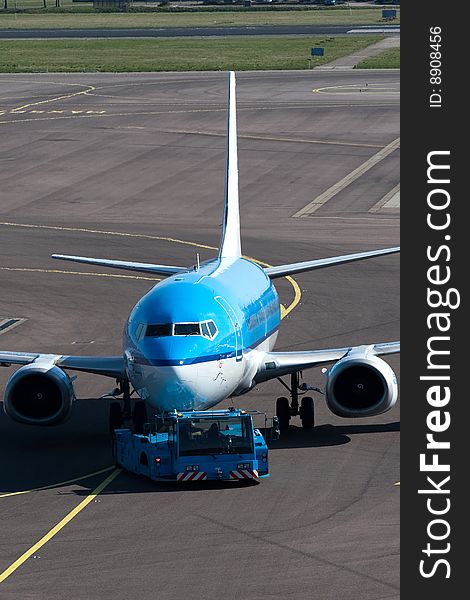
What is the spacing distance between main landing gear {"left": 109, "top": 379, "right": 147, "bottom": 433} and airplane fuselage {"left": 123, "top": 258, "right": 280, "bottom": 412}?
3.91ft

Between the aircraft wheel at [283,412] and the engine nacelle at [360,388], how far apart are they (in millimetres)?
2727

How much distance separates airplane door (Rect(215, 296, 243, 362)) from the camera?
38.5 m

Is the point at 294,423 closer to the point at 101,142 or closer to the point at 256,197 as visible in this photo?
the point at 256,197

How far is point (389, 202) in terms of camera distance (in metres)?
85.6

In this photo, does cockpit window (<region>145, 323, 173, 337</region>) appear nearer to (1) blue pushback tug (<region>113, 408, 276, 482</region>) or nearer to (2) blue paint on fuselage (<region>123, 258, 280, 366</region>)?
(2) blue paint on fuselage (<region>123, 258, 280, 366</region>)

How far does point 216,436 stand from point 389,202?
51.0 metres

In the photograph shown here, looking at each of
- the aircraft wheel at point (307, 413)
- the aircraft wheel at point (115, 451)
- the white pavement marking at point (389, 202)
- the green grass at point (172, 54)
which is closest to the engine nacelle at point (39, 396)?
the aircraft wheel at point (115, 451)

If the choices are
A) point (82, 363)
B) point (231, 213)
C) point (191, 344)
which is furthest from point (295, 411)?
point (231, 213)

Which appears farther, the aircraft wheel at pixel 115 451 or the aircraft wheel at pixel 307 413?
the aircraft wheel at pixel 307 413

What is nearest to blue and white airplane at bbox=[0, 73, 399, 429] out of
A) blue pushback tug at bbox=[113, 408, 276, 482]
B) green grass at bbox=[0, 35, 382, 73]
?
blue pushback tug at bbox=[113, 408, 276, 482]

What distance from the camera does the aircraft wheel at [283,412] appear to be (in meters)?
41.6

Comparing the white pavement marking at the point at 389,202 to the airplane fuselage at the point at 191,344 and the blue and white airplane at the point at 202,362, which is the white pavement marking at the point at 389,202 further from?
the airplane fuselage at the point at 191,344

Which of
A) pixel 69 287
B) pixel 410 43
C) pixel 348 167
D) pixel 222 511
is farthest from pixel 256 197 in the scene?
pixel 222 511

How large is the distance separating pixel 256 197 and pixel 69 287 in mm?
25203
